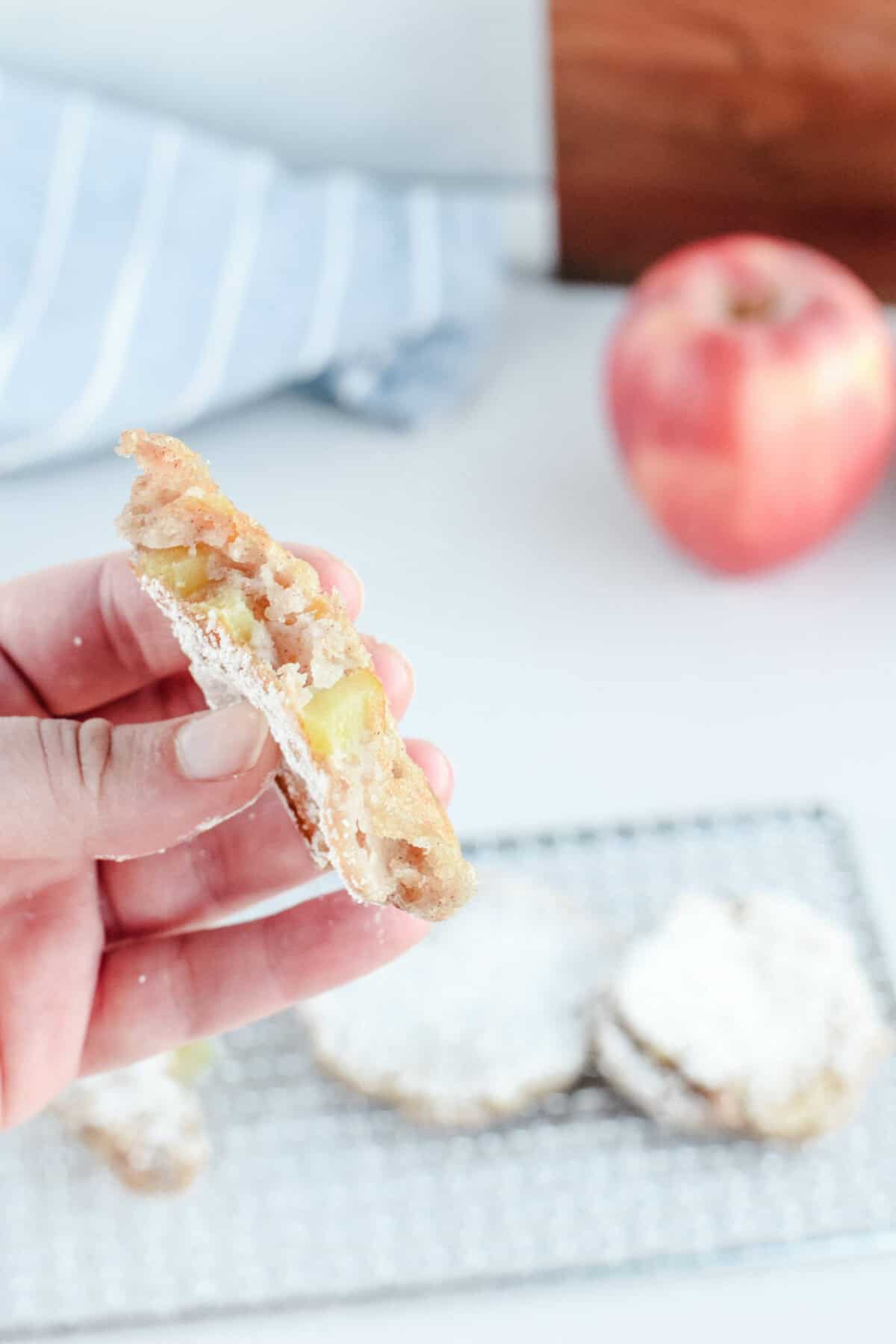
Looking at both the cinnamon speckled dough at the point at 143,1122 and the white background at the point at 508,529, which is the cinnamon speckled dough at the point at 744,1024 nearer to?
the white background at the point at 508,529

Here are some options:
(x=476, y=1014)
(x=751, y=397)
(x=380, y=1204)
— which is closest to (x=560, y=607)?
(x=751, y=397)

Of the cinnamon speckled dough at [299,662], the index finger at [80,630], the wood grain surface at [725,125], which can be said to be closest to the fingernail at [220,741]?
the cinnamon speckled dough at [299,662]

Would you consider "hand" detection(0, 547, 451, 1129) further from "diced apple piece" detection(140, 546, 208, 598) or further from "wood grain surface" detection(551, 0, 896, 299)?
"wood grain surface" detection(551, 0, 896, 299)

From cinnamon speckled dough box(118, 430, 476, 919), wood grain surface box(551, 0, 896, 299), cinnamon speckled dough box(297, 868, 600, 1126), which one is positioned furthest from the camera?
wood grain surface box(551, 0, 896, 299)

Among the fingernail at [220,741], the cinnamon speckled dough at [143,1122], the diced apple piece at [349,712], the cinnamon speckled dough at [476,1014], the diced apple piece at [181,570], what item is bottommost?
the cinnamon speckled dough at [143,1122]

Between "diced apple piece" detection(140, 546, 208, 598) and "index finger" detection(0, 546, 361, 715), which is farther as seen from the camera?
"index finger" detection(0, 546, 361, 715)

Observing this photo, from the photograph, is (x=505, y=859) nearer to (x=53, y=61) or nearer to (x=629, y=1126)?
(x=629, y=1126)

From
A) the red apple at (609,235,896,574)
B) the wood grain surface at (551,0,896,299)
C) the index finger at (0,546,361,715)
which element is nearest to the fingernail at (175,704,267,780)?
the index finger at (0,546,361,715)

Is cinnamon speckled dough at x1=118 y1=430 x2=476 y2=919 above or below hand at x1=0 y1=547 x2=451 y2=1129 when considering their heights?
above

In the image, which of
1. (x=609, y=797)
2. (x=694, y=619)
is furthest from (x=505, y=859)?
(x=694, y=619)
